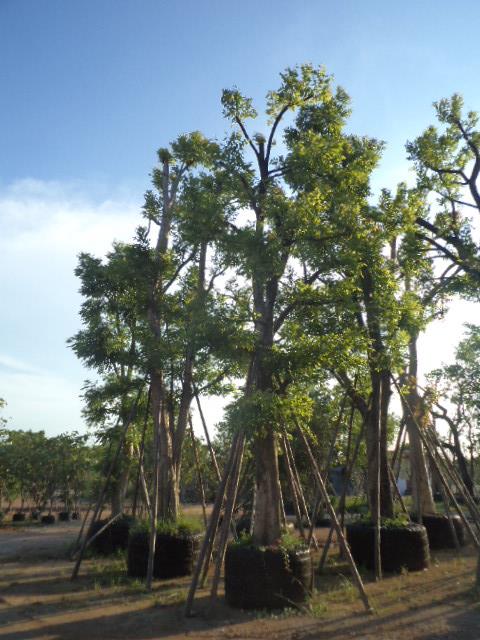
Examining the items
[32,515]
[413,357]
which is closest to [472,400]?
[413,357]

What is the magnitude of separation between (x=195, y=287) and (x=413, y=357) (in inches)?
297

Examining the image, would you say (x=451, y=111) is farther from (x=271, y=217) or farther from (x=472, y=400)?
(x=472, y=400)

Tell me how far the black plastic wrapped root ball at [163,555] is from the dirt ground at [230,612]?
A: 31 centimetres

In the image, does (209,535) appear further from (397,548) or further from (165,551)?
(397,548)

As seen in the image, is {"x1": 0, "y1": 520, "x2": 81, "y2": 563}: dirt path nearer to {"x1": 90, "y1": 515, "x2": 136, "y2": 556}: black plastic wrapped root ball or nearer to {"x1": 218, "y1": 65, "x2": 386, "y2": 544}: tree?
{"x1": 90, "y1": 515, "x2": 136, "y2": 556}: black plastic wrapped root ball

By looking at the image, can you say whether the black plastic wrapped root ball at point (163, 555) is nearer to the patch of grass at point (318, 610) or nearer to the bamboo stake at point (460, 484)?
the patch of grass at point (318, 610)

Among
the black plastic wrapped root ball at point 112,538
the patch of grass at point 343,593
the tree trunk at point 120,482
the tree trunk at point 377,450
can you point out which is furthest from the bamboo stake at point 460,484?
the tree trunk at point 120,482

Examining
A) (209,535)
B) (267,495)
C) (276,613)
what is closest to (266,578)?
(276,613)

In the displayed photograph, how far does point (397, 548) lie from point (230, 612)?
4.36 meters

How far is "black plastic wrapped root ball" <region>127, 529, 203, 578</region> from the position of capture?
425 inches

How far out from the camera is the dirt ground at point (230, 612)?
6.96 metres

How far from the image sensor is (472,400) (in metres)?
22.9

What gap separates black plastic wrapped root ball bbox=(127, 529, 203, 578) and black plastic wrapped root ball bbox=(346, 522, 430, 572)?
3.53 metres

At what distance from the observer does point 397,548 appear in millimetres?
10797
